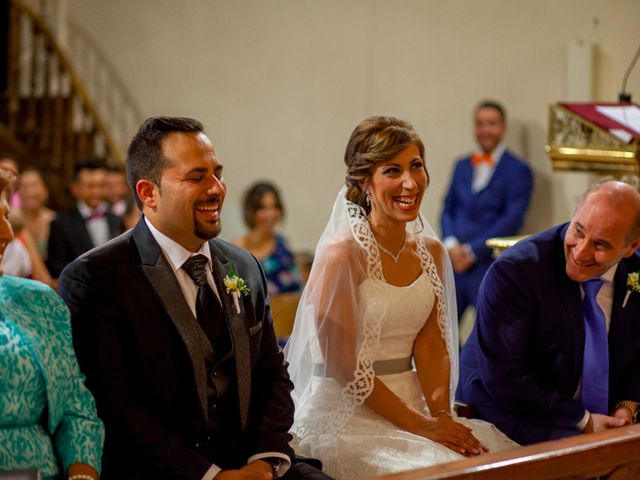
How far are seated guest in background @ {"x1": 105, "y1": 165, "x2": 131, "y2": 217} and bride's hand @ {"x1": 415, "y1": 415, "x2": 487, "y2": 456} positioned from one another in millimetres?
4761

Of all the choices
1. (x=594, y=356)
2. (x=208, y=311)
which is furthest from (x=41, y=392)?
(x=594, y=356)

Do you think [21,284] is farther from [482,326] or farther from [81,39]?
[81,39]

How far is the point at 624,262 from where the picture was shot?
3658 millimetres

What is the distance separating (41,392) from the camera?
265 cm

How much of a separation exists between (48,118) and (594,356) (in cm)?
796

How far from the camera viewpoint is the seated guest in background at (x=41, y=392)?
2.59 metres

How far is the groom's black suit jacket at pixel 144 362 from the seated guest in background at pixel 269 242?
4.12 m

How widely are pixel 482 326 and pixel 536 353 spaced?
0.70 feet

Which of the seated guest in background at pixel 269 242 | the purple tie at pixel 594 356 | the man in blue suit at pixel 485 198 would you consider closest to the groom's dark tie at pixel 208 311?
the purple tie at pixel 594 356

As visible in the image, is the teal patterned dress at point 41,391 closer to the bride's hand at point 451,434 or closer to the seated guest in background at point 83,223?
the bride's hand at point 451,434

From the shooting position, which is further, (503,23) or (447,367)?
(503,23)

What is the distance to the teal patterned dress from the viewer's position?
2.59m

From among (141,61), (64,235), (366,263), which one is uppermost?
(141,61)

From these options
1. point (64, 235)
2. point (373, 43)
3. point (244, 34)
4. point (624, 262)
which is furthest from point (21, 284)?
point (244, 34)
